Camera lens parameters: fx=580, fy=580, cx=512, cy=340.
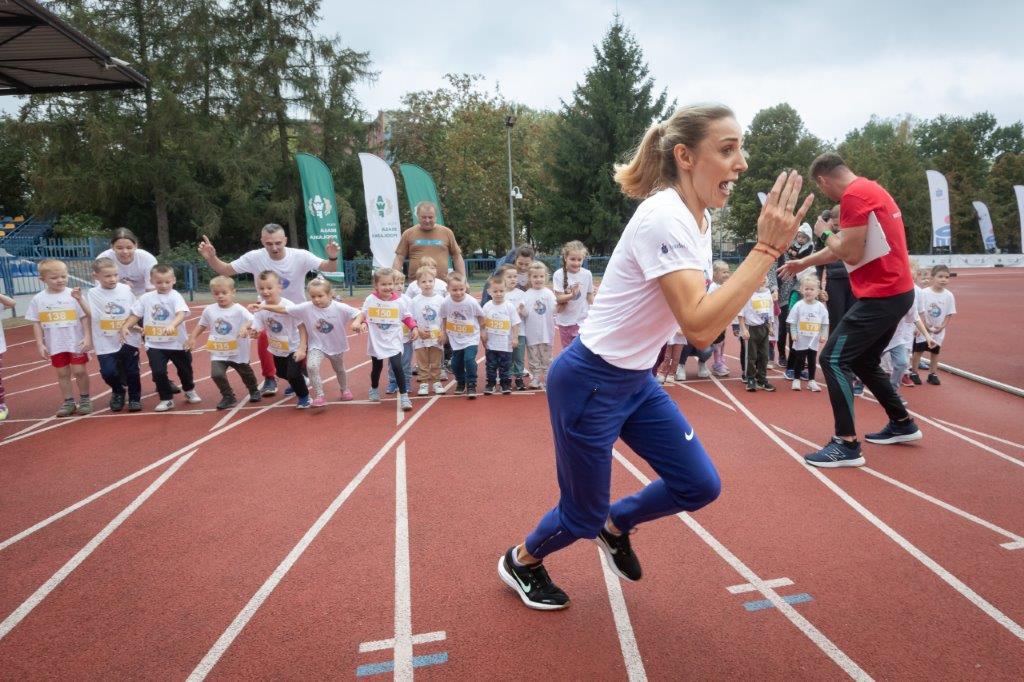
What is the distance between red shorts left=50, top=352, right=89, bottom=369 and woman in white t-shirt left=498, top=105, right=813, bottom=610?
640cm

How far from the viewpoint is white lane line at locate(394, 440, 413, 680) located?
2.37 meters

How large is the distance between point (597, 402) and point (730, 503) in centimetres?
217

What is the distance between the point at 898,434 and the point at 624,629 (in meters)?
3.66

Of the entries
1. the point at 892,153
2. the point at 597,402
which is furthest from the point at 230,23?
the point at 892,153

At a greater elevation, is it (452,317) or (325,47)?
(325,47)

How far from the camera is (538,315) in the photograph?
764 centimetres

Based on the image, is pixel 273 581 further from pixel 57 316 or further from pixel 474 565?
pixel 57 316

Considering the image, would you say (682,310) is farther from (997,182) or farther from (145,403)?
(997,182)

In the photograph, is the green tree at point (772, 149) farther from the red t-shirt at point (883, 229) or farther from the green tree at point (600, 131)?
the red t-shirt at point (883, 229)

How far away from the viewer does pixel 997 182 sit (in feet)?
149

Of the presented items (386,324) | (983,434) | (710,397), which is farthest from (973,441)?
(386,324)

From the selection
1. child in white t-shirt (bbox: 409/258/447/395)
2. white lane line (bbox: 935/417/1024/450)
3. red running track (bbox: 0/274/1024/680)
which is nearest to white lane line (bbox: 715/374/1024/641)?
red running track (bbox: 0/274/1024/680)

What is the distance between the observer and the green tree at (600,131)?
31.6 m

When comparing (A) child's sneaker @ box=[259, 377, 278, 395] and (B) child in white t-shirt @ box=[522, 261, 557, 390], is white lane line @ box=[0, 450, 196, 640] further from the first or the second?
(B) child in white t-shirt @ box=[522, 261, 557, 390]
